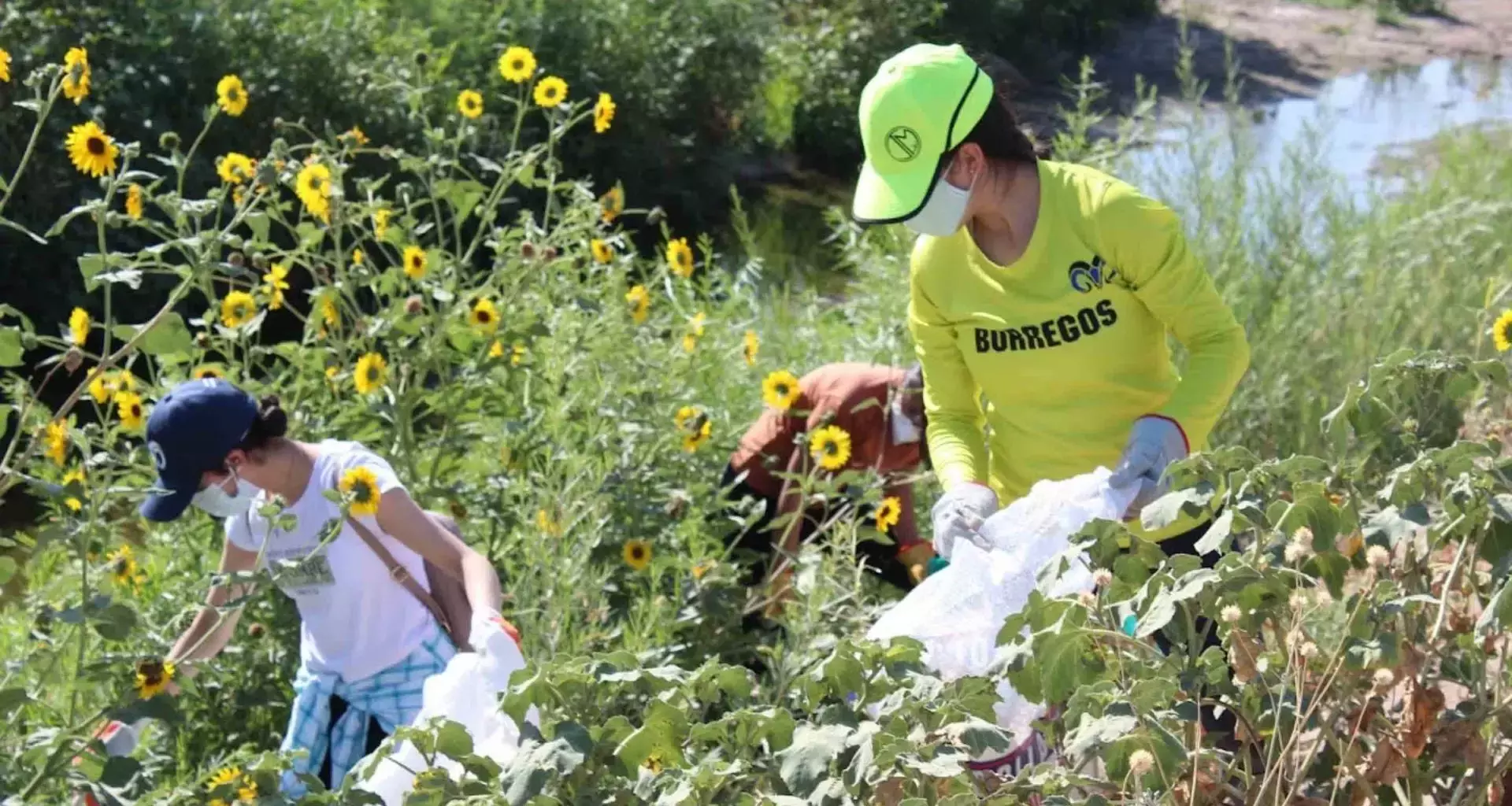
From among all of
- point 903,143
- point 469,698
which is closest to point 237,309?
point 469,698

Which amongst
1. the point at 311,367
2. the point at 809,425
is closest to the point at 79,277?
the point at 311,367

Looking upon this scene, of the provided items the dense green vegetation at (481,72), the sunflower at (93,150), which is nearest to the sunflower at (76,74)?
the sunflower at (93,150)

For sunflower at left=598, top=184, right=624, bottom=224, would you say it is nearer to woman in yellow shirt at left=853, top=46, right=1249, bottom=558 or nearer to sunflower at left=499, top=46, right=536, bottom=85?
sunflower at left=499, top=46, right=536, bottom=85

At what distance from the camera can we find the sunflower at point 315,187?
127 inches

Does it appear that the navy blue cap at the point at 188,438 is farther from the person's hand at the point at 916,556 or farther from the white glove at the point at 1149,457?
the person's hand at the point at 916,556

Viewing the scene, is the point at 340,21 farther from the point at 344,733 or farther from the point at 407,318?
the point at 344,733

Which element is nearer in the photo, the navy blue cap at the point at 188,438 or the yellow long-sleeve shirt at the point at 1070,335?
the yellow long-sleeve shirt at the point at 1070,335

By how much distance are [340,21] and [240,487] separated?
187 inches

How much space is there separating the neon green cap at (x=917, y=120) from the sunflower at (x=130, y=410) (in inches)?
54.6

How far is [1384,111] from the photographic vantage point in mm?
10977

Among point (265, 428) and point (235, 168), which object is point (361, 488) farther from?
point (235, 168)

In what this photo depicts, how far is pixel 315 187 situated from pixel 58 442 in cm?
73

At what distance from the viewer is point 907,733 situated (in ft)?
5.49

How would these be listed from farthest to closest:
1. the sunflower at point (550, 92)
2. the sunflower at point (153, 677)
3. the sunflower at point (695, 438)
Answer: the sunflower at point (550, 92), the sunflower at point (695, 438), the sunflower at point (153, 677)
